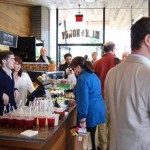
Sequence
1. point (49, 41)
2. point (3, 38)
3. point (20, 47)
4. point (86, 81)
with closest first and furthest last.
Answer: point (86, 81) → point (3, 38) → point (20, 47) → point (49, 41)

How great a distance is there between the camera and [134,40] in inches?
57.8

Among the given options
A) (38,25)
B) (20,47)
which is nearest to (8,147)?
(20,47)

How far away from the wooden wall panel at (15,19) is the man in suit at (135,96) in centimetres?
572

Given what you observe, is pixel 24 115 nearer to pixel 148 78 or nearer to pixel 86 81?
pixel 86 81

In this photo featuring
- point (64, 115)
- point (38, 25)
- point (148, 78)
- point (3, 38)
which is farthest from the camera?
point (38, 25)

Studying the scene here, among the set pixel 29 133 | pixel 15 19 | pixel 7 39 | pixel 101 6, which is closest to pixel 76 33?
pixel 101 6

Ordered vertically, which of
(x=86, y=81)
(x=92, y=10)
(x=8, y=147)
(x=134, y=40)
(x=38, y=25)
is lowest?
(x=8, y=147)

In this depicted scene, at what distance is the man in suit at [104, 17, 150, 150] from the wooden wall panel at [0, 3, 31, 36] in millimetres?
5721

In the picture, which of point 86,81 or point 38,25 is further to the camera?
point 38,25

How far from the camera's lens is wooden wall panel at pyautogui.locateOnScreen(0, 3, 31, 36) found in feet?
22.4

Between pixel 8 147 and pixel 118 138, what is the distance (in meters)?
1.21

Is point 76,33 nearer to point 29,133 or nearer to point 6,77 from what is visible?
point 6,77

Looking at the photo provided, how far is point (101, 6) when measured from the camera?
888cm

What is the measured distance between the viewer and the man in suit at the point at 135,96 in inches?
54.5
